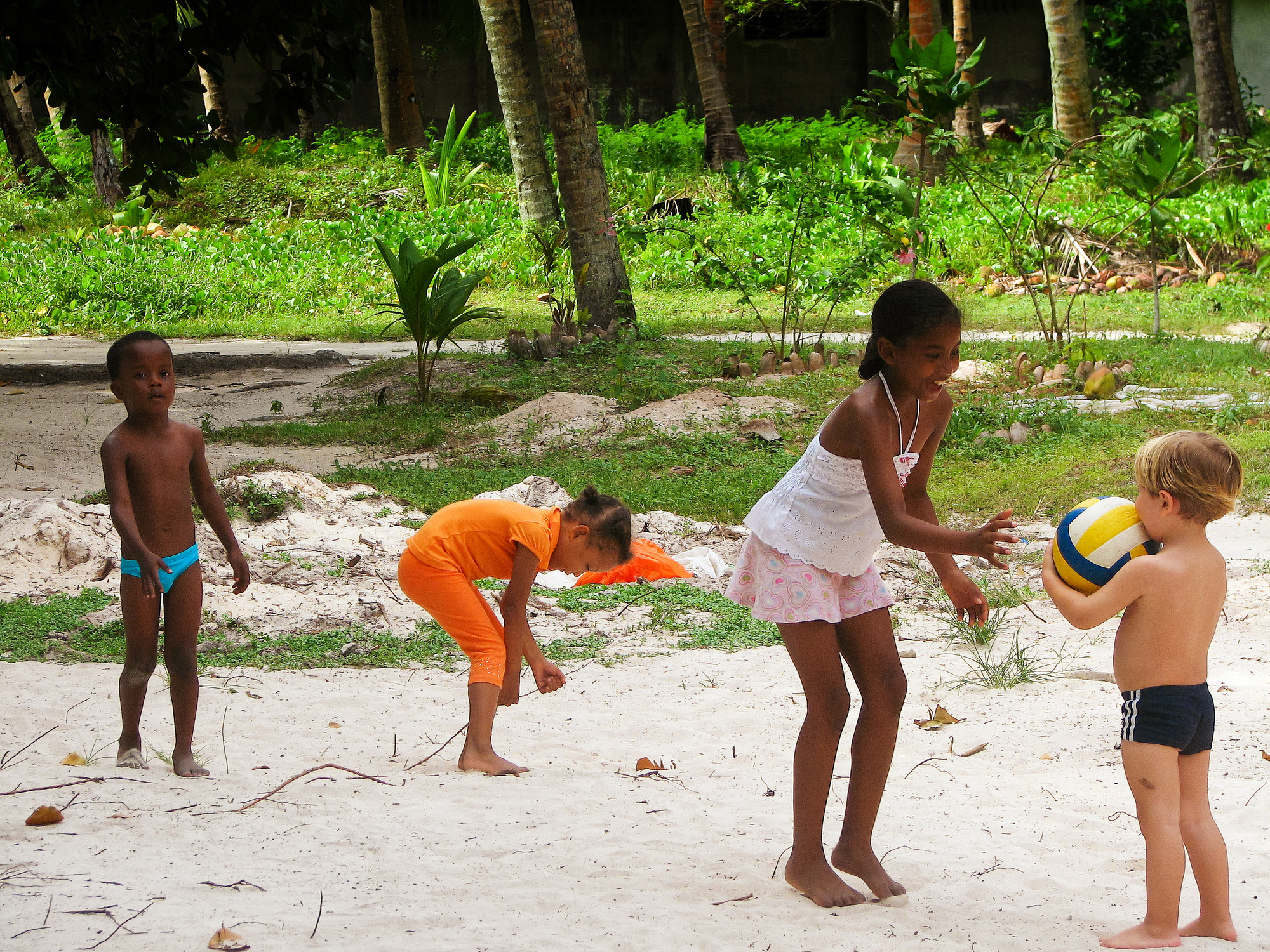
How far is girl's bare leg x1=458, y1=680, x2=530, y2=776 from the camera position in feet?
11.3

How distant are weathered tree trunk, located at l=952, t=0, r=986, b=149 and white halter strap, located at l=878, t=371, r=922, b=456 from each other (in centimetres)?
1463

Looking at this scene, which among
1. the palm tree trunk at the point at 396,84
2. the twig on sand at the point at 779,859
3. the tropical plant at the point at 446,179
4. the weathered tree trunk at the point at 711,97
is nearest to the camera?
the twig on sand at the point at 779,859

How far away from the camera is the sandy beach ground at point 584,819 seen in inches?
98.9

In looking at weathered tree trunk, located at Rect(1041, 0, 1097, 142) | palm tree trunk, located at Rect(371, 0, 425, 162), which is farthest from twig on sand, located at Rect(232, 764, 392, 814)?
palm tree trunk, located at Rect(371, 0, 425, 162)

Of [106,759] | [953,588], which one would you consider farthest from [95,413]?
[953,588]

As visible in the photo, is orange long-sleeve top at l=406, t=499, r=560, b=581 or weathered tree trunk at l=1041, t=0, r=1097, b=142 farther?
weathered tree trunk at l=1041, t=0, r=1097, b=142

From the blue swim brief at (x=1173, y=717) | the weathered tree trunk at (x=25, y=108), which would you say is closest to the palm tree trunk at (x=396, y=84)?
the weathered tree trunk at (x=25, y=108)

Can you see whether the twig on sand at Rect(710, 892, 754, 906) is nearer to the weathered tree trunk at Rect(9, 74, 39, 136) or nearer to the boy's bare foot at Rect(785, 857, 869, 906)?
the boy's bare foot at Rect(785, 857, 869, 906)

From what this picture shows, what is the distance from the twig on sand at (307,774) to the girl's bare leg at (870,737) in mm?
1363

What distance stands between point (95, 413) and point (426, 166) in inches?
415

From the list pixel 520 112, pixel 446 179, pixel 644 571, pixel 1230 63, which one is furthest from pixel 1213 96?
pixel 644 571

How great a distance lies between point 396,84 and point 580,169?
9758 millimetres

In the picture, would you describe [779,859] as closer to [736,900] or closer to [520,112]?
[736,900]

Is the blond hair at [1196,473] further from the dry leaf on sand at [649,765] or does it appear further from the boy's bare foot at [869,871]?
the dry leaf on sand at [649,765]
